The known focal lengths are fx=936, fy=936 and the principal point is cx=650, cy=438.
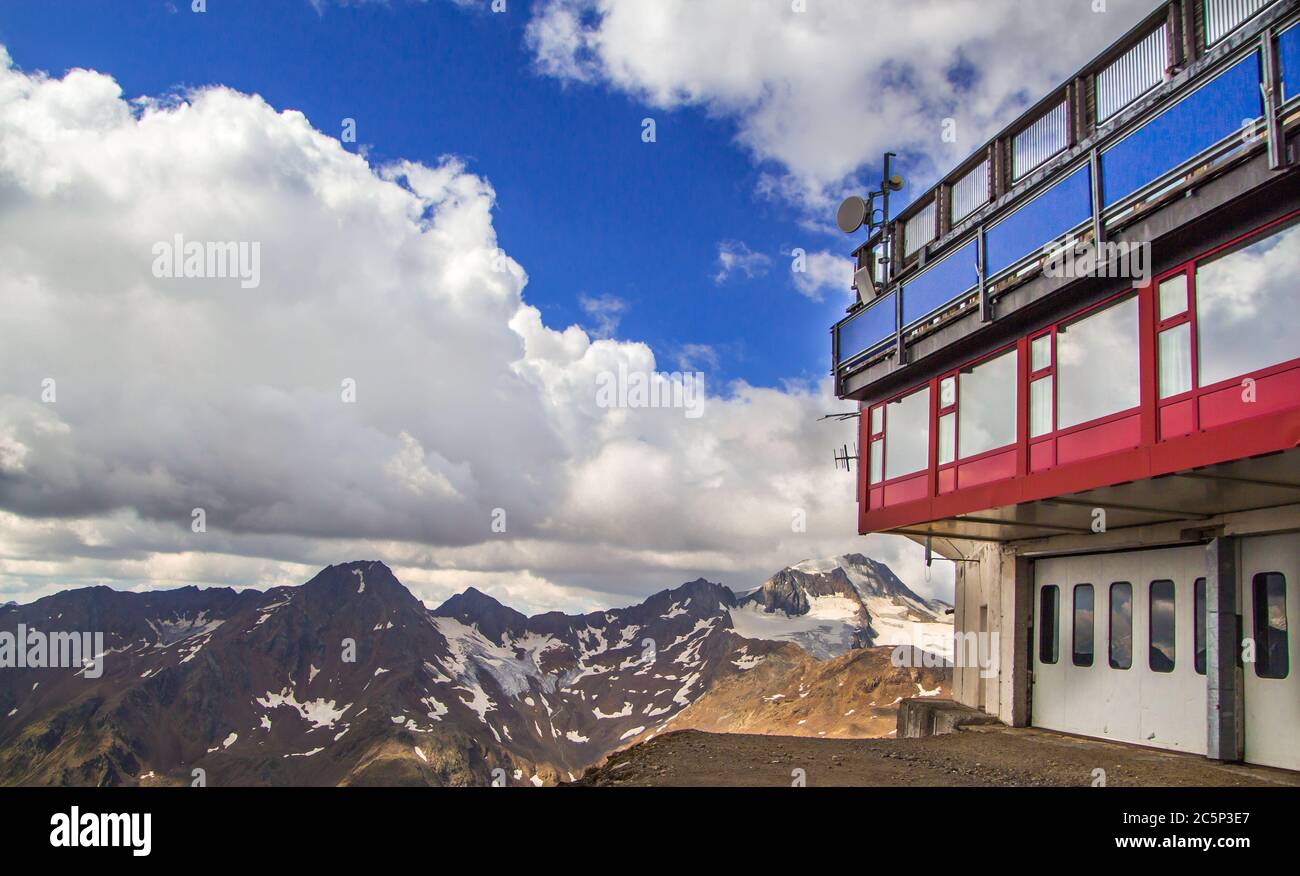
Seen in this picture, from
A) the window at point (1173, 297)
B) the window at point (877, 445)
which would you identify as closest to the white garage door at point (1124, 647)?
the window at point (877, 445)

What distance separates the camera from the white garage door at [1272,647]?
51.3ft

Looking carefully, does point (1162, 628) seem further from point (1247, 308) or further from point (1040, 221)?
point (1040, 221)

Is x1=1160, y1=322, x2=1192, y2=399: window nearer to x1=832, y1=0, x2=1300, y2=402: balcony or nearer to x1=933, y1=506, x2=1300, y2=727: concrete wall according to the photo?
x1=832, y1=0, x2=1300, y2=402: balcony

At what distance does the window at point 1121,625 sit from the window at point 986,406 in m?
4.22

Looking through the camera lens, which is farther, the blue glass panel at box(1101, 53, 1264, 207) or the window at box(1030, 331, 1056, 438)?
the window at box(1030, 331, 1056, 438)

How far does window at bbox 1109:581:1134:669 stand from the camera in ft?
65.0

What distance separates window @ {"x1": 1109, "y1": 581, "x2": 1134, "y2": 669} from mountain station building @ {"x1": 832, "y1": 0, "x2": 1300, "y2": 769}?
6cm

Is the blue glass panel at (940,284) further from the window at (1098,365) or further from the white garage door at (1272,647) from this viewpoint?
the white garage door at (1272,647)

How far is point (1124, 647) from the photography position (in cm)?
1994

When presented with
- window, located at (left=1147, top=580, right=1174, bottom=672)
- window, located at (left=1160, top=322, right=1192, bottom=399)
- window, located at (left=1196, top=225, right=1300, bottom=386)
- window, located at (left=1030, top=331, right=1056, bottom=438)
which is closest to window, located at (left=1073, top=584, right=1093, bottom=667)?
window, located at (left=1147, top=580, right=1174, bottom=672)

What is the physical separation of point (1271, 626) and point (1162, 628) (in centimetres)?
285
